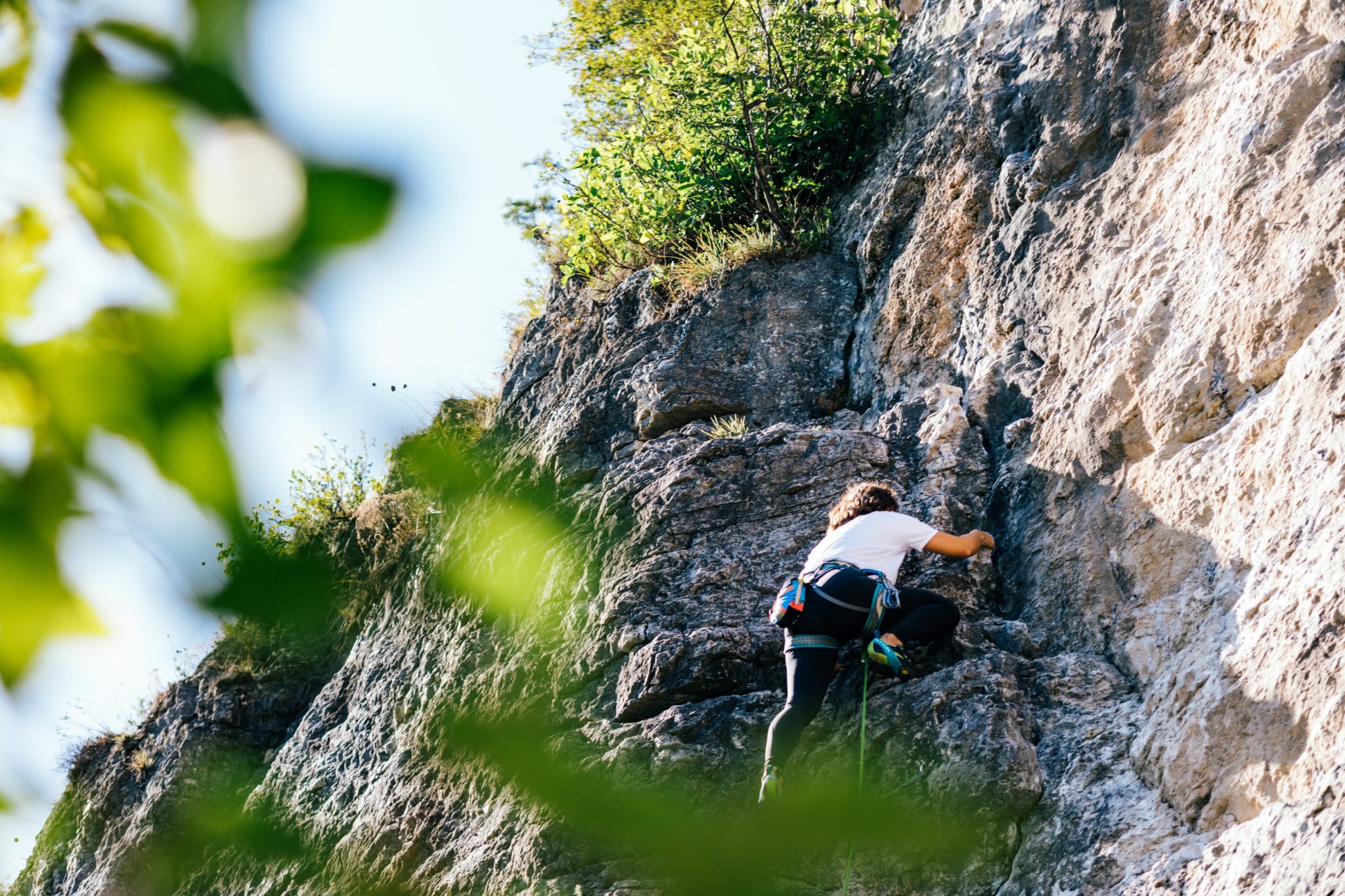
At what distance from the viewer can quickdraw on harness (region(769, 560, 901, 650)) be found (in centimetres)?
552

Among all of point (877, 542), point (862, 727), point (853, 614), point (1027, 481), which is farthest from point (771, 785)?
point (1027, 481)

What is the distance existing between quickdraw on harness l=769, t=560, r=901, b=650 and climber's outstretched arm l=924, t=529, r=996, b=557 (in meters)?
0.40

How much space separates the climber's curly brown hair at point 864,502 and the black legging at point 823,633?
566 mm

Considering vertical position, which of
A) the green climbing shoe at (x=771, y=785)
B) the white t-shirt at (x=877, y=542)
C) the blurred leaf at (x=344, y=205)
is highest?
the white t-shirt at (x=877, y=542)

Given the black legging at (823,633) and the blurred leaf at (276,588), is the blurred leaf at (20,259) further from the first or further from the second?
the black legging at (823,633)

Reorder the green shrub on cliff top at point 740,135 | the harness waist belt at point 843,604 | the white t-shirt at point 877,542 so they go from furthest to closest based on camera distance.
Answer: the green shrub on cliff top at point 740,135 < the white t-shirt at point 877,542 < the harness waist belt at point 843,604

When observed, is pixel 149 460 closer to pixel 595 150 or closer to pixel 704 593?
pixel 704 593

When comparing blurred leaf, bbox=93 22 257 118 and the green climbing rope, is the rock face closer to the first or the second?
the green climbing rope

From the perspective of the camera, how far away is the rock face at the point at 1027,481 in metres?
4.50

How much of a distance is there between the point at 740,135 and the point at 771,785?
5.91 m

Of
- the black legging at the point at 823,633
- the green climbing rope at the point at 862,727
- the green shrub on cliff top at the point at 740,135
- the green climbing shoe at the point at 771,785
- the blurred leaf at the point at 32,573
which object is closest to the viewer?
the blurred leaf at the point at 32,573

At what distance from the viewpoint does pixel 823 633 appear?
555 cm

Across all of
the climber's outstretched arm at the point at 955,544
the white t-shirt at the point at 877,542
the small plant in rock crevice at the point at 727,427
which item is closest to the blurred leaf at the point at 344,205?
the white t-shirt at the point at 877,542

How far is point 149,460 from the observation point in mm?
922
